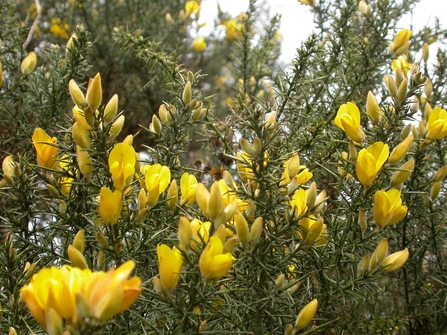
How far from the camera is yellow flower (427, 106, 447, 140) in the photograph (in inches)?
37.8

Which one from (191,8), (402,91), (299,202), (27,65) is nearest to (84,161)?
(299,202)

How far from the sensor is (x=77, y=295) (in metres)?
0.53

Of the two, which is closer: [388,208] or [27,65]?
[388,208]

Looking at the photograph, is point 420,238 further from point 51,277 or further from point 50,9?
point 50,9

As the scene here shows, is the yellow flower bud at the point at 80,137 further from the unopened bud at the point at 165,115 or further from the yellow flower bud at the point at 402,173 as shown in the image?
the yellow flower bud at the point at 402,173

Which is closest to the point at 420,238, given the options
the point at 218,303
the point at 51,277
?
the point at 218,303

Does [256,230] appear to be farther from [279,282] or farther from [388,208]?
[388,208]

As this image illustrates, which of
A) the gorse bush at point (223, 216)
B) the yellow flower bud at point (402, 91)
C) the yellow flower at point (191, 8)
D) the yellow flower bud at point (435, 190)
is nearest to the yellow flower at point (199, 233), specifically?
the gorse bush at point (223, 216)

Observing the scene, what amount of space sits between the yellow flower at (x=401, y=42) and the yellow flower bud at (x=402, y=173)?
2.13ft

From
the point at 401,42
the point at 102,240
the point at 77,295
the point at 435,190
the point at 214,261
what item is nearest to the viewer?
the point at 77,295

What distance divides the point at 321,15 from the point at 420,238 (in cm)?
99

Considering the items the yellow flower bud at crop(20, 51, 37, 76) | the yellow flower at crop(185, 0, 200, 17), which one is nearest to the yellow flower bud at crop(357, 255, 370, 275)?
the yellow flower bud at crop(20, 51, 37, 76)

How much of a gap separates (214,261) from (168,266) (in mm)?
72

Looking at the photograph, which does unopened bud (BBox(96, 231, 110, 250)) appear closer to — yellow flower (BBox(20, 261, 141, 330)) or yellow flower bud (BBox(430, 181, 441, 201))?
yellow flower (BBox(20, 261, 141, 330))
